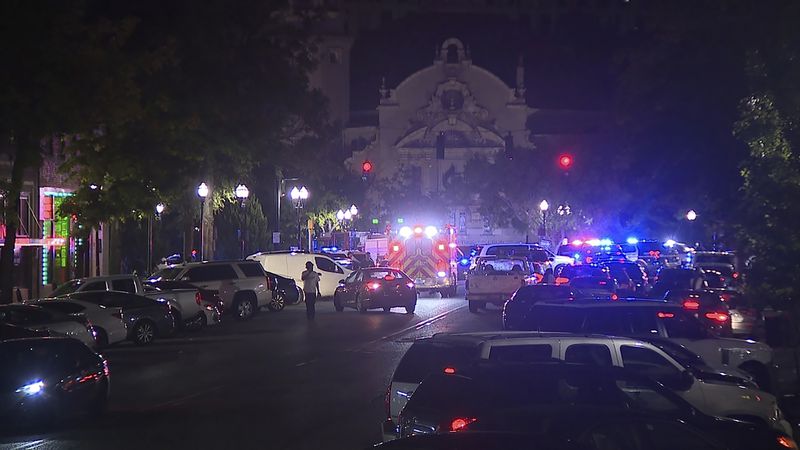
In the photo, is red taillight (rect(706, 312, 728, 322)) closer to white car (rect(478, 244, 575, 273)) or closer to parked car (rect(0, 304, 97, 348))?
parked car (rect(0, 304, 97, 348))

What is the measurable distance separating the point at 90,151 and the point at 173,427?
1764 centimetres

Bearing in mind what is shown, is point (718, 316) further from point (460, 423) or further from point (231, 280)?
point (231, 280)

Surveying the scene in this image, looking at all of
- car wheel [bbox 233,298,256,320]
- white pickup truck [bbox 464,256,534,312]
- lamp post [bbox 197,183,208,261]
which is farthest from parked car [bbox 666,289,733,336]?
lamp post [bbox 197,183,208,261]

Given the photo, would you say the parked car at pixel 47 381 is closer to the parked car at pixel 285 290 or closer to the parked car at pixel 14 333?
the parked car at pixel 14 333

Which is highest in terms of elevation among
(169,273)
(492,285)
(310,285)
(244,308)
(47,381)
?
(169,273)

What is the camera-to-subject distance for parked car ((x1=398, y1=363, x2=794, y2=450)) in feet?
20.8

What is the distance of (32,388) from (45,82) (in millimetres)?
13079

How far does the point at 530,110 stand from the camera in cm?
10919

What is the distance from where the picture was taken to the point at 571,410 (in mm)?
6699

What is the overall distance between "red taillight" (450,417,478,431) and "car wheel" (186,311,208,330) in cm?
2420

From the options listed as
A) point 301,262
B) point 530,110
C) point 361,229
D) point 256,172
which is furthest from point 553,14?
point 301,262

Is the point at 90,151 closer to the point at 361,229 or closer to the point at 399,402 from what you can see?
the point at 399,402

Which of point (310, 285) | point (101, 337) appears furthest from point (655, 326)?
point (310, 285)

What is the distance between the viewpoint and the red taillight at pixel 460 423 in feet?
23.5
